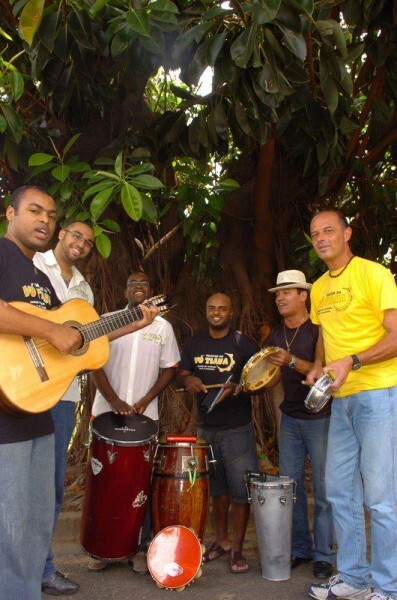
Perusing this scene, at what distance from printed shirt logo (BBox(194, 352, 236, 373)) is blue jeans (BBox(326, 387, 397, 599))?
1.13 m

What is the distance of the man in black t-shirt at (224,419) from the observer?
15.1ft

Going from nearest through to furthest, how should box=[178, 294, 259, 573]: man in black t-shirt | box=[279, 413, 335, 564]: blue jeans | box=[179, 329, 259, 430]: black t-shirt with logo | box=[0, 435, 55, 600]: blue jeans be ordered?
box=[0, 435, 55, 600]: blue jeans → box=[279, 413, 335, 564]: blue jeans → box=[178, 294, 259, 573]: man in black t-shirt → box=[179, 329, 259, 430]: black t-shirt with logo

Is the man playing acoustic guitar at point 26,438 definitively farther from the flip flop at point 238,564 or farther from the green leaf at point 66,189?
the flip flop at point 238,564

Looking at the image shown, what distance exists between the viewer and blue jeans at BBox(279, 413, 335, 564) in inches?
169

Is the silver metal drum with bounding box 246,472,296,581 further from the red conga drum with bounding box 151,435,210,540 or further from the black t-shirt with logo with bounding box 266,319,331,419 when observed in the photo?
the black t-shirt with logo with bounding box 266,319,331,419

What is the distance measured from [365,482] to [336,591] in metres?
0.69

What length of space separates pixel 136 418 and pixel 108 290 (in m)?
2.16

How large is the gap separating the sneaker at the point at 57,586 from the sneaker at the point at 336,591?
1.50 meters

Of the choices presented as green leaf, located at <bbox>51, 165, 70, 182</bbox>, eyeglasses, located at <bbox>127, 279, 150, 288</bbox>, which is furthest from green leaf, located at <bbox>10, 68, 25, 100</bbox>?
eyeglasses, located at <bbox>127, 279, 150, 288</bbox>

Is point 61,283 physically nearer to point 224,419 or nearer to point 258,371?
point 258,371

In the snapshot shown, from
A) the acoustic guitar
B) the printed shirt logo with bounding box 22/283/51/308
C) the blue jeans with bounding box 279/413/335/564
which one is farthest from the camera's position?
the blue jeans with bounding box 279/413/335/564

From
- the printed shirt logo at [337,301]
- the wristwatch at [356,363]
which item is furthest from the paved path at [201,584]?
the printed shirt logo at [337,301]

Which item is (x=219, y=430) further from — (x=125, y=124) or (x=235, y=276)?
(x=125, y=124)

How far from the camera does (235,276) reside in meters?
6.48
